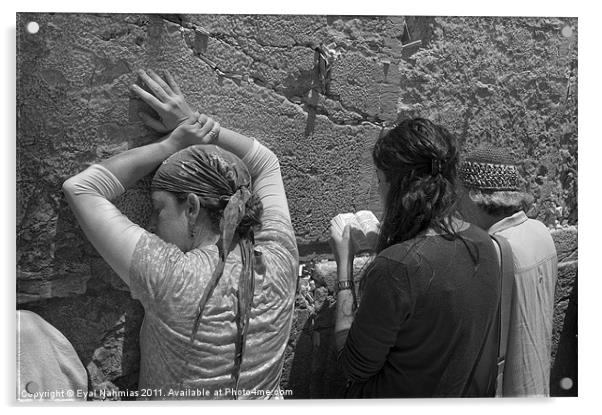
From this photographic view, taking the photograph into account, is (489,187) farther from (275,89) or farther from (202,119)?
(202,119)

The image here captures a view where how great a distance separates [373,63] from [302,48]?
0.84 ft

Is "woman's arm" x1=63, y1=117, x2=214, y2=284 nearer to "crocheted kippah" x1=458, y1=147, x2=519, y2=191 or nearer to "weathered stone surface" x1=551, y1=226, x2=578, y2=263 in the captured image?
"crocheted kippah" x1=458, y1=147, x2=519, y2=191

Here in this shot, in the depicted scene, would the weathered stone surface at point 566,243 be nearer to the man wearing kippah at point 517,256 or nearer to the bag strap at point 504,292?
the man wearing kippah at point 517,256

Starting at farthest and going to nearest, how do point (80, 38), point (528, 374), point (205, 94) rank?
point (528, 374) → point (205, 94) → point (80, 38)

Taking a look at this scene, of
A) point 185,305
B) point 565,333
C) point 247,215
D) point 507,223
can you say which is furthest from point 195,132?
point 565,333

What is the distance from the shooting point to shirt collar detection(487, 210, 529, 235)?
7.79 feet

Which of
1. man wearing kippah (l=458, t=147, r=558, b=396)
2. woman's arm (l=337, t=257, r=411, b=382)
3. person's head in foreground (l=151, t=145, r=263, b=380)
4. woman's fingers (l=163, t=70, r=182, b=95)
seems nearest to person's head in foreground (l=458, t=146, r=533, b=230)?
man wearing kippah (l=458, t=147, r=558, b=396)

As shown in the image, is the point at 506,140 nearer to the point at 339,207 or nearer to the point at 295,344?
the point at 339,207

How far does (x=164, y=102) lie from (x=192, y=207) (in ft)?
1.08

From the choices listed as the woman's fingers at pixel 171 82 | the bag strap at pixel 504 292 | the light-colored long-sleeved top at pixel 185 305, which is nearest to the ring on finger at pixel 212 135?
the woman's fingers at pixel 171 82

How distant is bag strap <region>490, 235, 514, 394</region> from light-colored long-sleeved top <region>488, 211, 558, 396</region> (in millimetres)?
17

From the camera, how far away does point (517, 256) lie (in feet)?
7.68

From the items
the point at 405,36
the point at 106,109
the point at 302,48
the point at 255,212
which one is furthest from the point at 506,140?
the point at 106,109

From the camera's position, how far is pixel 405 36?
2.41m
